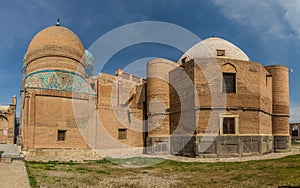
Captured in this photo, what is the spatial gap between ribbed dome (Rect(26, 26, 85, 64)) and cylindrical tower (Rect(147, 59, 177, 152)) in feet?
23.0

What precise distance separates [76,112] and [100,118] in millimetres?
1970

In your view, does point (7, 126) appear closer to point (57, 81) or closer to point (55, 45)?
point (55, 45)

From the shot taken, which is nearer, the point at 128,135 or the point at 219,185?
the point at 219,185

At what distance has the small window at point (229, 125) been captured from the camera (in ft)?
62.6

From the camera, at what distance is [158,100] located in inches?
911

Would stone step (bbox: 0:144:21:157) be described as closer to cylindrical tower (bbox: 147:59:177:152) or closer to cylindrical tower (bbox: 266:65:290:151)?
cylindrical tower (bbox: 147:59:177:152)

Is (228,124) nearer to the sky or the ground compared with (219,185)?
nearer to the sky

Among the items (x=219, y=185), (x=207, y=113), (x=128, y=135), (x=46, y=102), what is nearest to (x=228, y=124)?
(x=207, y=113)

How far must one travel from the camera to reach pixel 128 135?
22781 millimetres

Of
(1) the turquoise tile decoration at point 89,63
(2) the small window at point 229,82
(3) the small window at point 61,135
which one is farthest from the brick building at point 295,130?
(3) the small window at point 61,135

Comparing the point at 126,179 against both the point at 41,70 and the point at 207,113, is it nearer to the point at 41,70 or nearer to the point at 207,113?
the point at 207,113

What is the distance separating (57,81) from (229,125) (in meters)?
13.9

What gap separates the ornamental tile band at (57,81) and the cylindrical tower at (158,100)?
220 inches

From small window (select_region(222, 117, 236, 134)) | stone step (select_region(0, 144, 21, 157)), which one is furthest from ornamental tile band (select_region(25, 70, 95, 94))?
small window (select_region(222, 117, 236, 134))
